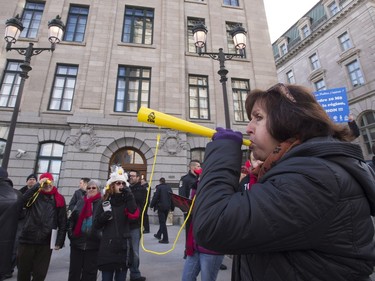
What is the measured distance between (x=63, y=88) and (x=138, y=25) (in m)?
6.74

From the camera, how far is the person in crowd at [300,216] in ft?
2.93

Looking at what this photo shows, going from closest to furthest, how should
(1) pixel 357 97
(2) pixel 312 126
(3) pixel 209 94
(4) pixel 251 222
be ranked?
(4) pixel 251 222 → (2) pixel 312 126 → (3) pixel 209 94 → (1) pixel 357 97

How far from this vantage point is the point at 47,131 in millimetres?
12383

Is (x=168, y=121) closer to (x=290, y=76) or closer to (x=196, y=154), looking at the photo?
(x=196, y=154)

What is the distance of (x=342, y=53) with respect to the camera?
2473 centimetres

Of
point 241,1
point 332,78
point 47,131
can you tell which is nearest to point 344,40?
point 332,78

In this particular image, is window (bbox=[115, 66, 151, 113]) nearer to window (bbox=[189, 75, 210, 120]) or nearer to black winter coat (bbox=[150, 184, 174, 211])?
window (bbox=[189, 75, 210, 120])

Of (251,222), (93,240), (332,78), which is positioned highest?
(332,78)

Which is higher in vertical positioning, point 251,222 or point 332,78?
point 332,78

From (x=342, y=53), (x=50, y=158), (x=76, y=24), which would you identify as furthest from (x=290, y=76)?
(x=50, y=158)

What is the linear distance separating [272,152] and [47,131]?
13877 millimetres

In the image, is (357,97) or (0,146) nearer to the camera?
(0,146)

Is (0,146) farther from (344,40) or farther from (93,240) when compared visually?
(344,40)

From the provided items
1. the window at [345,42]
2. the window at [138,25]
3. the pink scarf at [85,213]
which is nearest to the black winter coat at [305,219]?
the pink scarf at [85,213]
